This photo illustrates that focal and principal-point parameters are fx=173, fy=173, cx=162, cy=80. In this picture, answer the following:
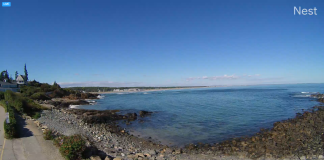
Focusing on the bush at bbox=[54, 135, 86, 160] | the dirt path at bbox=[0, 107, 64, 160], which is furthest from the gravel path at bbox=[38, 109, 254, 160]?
the dirt path at bbox=[0, 107, 64, 160]

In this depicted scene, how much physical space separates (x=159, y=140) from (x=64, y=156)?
29.5ft

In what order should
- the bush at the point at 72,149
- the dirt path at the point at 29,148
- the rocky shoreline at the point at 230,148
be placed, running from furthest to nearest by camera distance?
the rocky shoreline at the point at 230,148
the dirt path at the point at 29,148
the bush at the point at 72,149

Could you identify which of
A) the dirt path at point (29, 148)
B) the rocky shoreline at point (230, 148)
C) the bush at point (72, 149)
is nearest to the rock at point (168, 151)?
the rocky shoreline at point (230, 148)

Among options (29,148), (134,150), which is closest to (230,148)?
(134,150)

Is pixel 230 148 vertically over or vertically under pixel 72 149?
under

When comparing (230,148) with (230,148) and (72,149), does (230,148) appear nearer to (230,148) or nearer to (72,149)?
(230,148)

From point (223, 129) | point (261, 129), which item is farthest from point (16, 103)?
point (261, 129)

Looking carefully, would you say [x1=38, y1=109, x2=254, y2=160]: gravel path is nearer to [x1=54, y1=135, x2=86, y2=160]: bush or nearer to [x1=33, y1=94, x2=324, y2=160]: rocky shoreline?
[x1=33, y1=94, x2=324, y2=160]: rocky shoreline

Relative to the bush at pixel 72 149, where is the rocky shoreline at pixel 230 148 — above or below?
below

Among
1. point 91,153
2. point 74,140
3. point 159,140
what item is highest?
point 74,140

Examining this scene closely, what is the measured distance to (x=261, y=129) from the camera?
1908cm

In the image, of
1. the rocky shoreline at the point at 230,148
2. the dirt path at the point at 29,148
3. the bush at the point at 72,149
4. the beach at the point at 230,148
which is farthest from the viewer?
the beach at the point at 230,148

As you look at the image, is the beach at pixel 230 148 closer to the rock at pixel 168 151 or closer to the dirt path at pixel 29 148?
the rock at pixel 168 151

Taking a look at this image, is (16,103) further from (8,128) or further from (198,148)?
(198,148)
